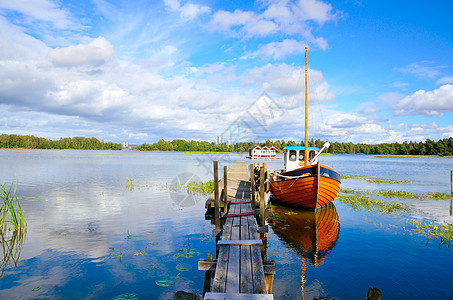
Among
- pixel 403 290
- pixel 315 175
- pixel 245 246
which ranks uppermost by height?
pixel 315 175

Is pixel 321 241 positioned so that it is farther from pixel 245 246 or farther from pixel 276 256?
pixel 245 246

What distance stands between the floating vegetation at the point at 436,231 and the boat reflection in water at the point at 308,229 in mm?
3641

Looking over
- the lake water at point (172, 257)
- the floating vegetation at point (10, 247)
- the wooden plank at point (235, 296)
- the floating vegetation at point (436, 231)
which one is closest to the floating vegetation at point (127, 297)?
the lake water at point (172, 257)

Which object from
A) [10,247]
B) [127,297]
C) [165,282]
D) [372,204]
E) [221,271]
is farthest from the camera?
[372,204]

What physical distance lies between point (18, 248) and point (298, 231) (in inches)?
450

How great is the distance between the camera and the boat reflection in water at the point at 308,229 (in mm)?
10328

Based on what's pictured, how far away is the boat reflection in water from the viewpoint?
1033 cm

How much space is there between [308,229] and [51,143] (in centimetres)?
18317

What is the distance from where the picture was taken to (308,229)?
507 inches

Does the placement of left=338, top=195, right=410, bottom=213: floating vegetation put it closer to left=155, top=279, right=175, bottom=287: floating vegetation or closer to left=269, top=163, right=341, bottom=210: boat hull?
left=269, top=163, right=341, bottom=210: boat hull

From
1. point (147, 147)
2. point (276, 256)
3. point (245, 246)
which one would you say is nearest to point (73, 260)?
point (245, 246)

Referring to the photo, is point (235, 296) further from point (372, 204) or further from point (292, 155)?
point (372, 204)

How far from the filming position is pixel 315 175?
14.9 m

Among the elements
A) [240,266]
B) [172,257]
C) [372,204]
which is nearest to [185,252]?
[172,257]
